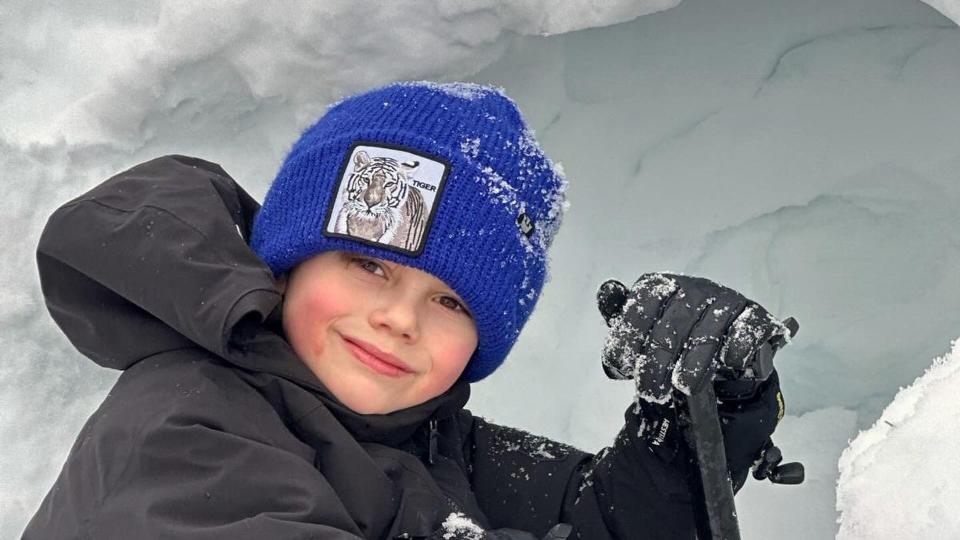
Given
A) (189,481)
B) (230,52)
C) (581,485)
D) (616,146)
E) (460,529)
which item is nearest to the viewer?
(189,481)

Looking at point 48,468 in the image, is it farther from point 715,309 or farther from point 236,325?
point 715,309

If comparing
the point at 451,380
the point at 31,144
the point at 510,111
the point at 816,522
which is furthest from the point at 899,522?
the point at 31,144

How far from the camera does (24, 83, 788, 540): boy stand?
101cm

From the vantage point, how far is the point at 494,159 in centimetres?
127

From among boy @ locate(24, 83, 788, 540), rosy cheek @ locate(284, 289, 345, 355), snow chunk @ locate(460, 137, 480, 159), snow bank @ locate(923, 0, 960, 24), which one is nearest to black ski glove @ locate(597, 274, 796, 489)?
boy @ locate(24, 83, 788, 540)

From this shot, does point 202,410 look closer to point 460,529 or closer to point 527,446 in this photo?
point 460,529

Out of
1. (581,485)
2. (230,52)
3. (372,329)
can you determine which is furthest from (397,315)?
(230,52)

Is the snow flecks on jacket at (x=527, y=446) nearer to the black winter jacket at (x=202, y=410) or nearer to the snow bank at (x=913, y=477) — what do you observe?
the black winter jacket at (x=202, y=410)

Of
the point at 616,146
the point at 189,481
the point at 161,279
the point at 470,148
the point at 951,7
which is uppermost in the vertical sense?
the point at 951,7

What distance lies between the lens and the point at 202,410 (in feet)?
3.43

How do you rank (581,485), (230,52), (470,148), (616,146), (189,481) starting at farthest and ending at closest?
(616,146)
(230,52)
(581,485)
(470,148)
(189,481)

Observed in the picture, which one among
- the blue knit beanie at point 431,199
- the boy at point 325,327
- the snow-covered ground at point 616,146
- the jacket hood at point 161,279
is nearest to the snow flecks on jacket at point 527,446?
the boy at point 325,327

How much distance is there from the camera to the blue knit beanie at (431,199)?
3.91ft

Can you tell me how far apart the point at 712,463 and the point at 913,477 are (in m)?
0.25
